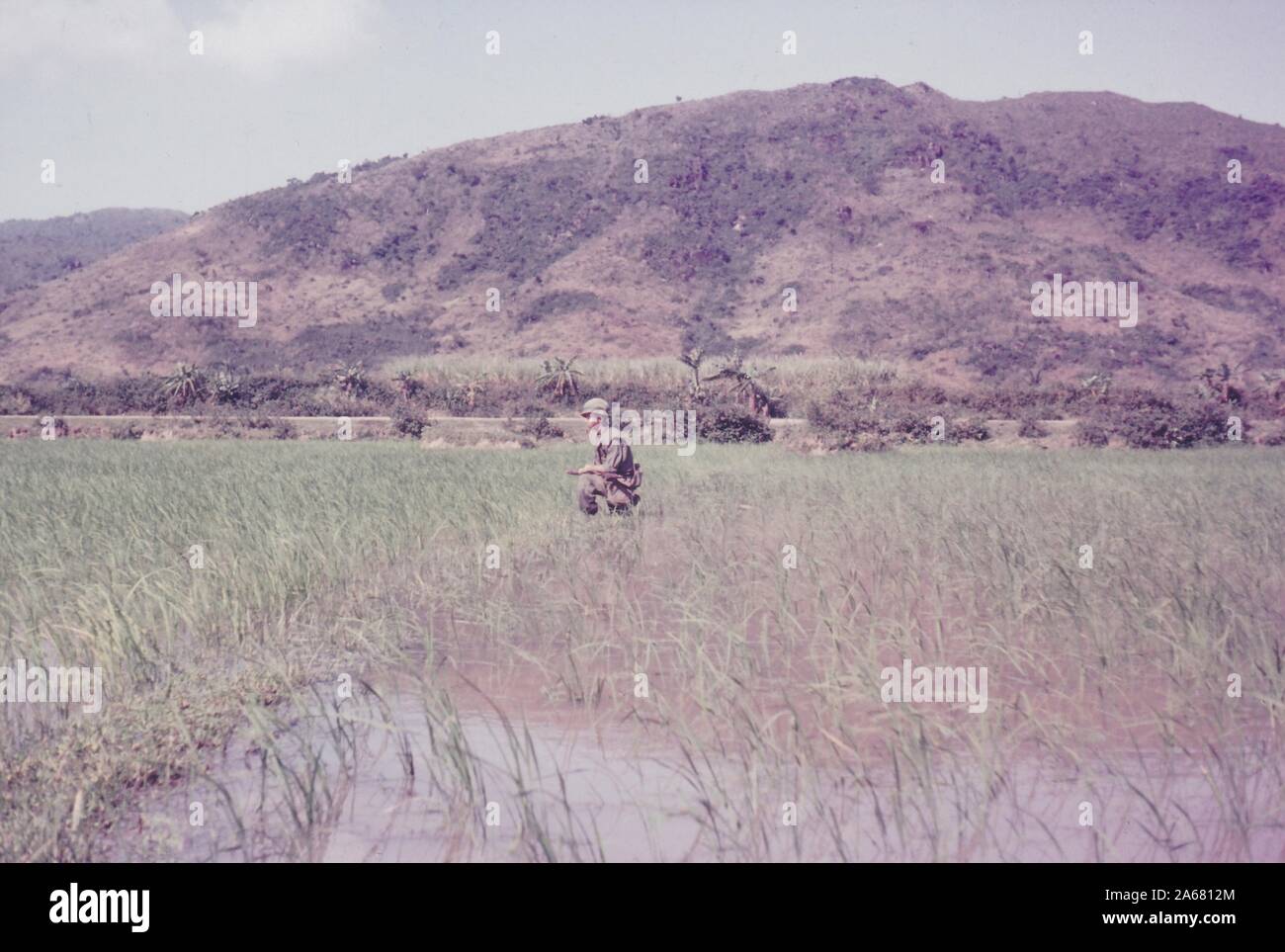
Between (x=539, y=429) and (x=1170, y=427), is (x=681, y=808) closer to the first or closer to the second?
(x=539, y=429)

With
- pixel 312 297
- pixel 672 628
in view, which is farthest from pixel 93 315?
pixel 672 628

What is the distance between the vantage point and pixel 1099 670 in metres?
4.78

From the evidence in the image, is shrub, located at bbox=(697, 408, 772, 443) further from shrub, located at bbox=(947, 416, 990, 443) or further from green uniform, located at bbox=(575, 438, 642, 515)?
green uniform, located at bbox=(575, 438, 642, 515)

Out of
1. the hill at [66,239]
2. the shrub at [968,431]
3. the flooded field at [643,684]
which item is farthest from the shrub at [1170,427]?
the hill at [66,239]

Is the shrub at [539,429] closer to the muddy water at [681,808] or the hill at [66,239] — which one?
the muddy water at [681,808]

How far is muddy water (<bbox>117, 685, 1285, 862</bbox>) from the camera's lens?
3.22 m

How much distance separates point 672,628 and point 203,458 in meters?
11.0

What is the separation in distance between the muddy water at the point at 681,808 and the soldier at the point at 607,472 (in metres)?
5.28

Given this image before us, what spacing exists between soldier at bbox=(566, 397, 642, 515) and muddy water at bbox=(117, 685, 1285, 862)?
5.28 meters

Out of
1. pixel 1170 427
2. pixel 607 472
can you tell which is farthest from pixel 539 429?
pixel 607 472

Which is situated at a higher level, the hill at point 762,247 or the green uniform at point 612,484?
the hill at point 762,247

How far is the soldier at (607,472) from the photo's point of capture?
30.3ft

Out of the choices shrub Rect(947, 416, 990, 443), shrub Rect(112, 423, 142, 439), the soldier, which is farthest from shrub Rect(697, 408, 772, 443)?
the soldier

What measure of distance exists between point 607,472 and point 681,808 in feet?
19.3
